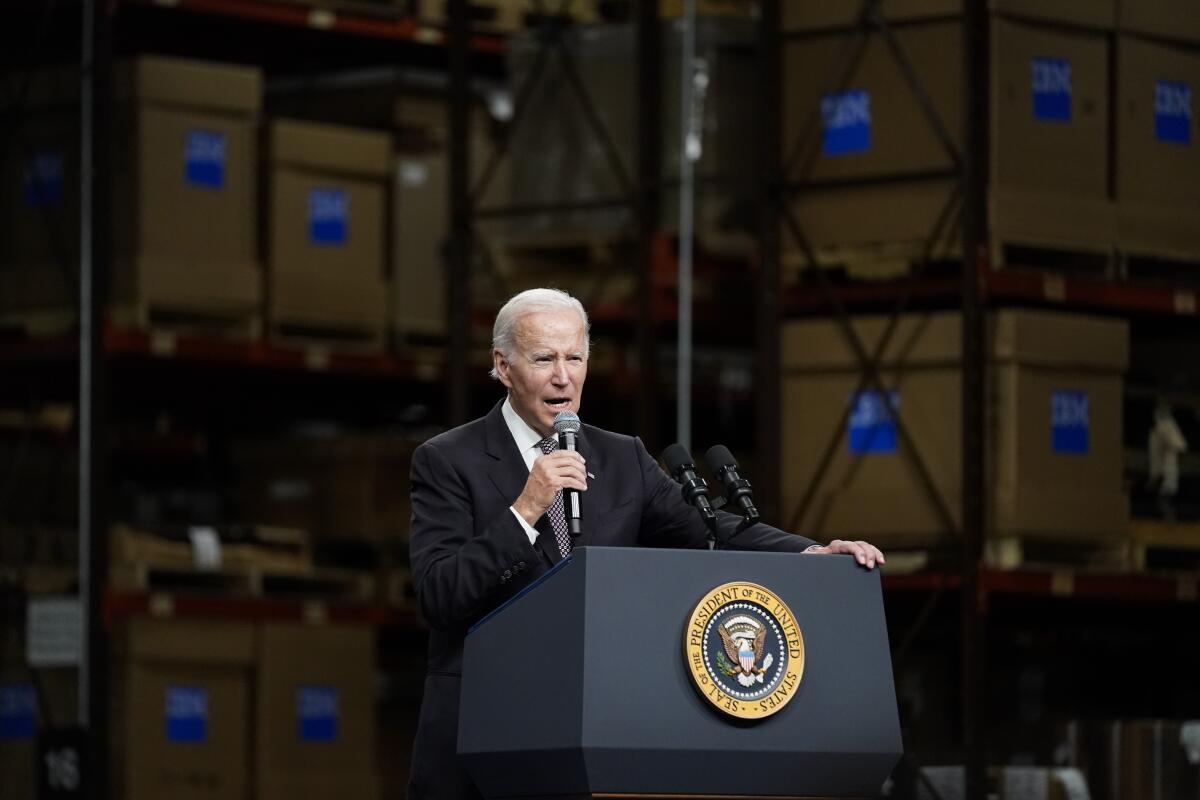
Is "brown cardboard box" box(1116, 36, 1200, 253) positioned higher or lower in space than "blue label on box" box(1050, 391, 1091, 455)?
higher

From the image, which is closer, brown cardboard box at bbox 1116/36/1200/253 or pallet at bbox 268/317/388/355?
brown cardboard box at bbox 1116/36/1200/253

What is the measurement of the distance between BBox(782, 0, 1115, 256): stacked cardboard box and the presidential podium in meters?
5.38

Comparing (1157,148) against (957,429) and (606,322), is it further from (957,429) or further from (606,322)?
(606,322)

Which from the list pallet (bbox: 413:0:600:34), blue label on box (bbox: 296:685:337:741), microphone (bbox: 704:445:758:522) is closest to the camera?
microphone (bbox: 704:445:758:522)

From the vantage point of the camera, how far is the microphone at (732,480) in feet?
13.4

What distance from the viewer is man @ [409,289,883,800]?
3988 millimetres

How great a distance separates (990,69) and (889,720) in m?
5.61

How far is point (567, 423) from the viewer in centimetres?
402

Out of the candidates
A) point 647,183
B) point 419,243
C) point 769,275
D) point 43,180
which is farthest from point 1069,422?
point 43,180

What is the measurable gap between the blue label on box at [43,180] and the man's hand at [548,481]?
6.77 meters

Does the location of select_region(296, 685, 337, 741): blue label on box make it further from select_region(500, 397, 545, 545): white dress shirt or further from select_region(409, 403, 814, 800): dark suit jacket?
select_region(500, 397, 545, 545): white dress shirt

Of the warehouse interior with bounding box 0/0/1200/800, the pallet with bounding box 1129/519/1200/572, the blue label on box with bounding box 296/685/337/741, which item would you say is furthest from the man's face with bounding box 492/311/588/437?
the blue label on box with bounding box 296/685/337/741

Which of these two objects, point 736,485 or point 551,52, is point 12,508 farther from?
point 736,485

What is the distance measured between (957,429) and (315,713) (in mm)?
3272
